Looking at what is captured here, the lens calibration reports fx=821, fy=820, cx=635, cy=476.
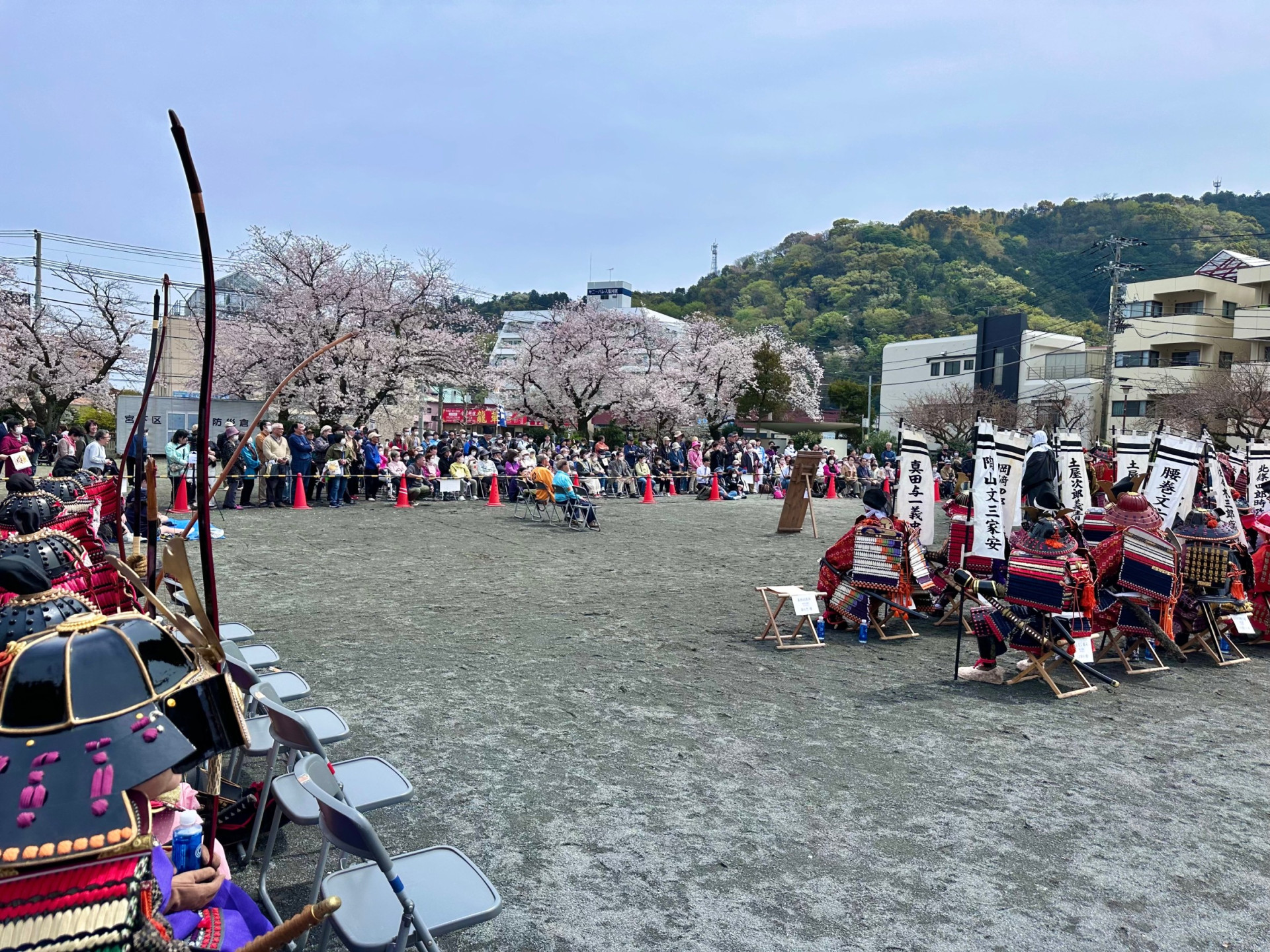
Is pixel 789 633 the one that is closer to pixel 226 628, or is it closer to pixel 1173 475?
pixel 1173 475

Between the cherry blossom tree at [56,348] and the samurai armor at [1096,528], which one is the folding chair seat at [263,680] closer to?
the samurai armor at [1096,528]

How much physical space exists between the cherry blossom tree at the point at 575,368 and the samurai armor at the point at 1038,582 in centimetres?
2904

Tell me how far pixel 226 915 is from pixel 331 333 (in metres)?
25.2

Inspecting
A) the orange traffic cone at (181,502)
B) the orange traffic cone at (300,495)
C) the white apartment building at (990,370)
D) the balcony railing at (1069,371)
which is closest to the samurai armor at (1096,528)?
the orange traffic cone at (181,502)

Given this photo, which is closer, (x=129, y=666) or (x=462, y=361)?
(x=129, y=666)

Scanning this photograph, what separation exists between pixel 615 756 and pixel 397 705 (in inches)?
66.9

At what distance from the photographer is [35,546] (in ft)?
12.2

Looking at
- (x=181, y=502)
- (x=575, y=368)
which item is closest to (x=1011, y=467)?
(x=181, y=502)

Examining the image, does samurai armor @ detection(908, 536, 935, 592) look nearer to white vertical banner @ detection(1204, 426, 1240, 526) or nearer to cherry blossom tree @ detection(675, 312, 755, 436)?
white vertical banner @ detection(1204, 426, 1240, 526)

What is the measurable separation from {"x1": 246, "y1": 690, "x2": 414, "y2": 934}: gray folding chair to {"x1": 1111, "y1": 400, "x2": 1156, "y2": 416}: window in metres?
42.6

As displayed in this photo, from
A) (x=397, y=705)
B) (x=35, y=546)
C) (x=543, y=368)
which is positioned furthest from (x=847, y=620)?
(x=543, y=368)

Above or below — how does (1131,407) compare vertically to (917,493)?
above

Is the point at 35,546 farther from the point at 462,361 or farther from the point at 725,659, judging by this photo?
the point at 462,361

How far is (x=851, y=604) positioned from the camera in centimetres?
800
